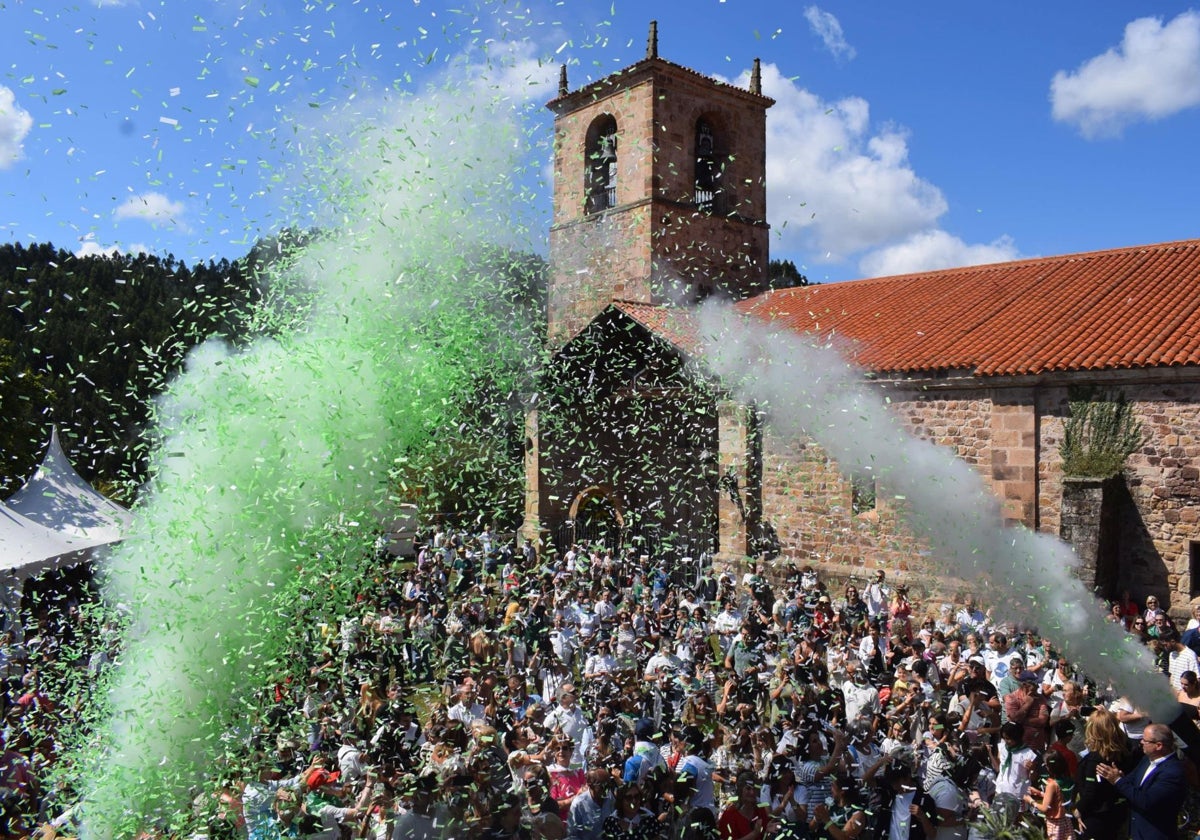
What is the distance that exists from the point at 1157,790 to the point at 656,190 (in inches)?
710

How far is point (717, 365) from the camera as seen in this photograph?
53.8 ft

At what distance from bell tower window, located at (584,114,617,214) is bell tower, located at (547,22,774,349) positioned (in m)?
0.03

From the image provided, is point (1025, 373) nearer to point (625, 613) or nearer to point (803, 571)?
point (803, 571)

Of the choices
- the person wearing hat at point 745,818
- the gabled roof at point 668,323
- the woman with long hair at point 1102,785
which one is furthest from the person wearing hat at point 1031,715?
the gabled roof at point 668,323

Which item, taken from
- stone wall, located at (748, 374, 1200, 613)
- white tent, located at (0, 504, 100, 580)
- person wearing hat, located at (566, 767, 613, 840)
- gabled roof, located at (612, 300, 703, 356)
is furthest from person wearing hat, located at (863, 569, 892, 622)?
white tent, located at (0, 504, 100, 580)

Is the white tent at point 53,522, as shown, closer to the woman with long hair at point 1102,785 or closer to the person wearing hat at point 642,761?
the person wearing hat at point 642,761

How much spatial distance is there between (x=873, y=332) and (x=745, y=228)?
6591 mm

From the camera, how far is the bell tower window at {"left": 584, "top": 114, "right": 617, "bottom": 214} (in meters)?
22.2

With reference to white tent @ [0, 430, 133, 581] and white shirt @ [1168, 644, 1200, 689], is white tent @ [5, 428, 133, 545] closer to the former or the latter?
white tent @ [0, 430, 133, 581]

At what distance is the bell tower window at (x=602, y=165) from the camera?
22.2 m

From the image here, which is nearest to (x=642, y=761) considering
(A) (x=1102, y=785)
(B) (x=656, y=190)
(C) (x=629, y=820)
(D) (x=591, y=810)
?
(C) (x=629, y=820)

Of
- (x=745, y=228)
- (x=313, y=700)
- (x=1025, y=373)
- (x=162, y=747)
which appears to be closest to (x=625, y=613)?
(x=313, y=700)

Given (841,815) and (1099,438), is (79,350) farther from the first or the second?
(841,815)

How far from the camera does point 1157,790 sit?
16.6ft
